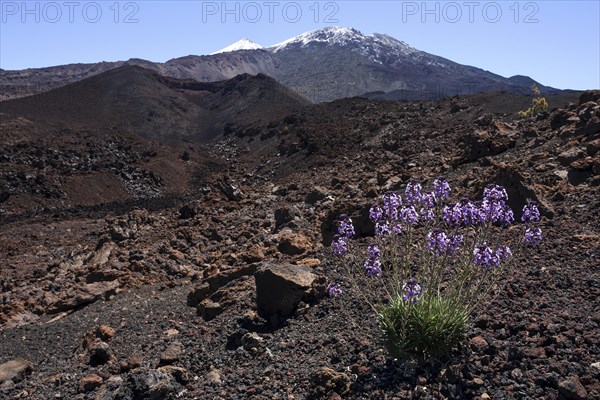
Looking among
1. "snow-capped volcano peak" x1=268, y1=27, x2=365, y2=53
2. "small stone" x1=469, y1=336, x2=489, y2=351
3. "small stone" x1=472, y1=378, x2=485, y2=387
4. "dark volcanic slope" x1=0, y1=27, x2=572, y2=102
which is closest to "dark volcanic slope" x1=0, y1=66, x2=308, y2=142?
"dark volcanic slope" x1=0, y1=27, x2=572, y2=102

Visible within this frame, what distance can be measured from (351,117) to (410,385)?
96.4 ft

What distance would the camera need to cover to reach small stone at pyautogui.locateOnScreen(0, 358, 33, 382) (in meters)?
6.37

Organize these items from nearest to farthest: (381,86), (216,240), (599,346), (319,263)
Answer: (599,346), (319,263), (216,240), (381,86)

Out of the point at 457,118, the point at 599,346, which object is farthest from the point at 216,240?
the point at 457,118

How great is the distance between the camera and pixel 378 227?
4.58 metres

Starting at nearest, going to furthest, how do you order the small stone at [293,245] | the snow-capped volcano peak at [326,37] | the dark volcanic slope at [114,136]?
the small stone at [293,245]
the dark volcanic slope at [114,136]
the snow-capped volcano peak at [326,37]

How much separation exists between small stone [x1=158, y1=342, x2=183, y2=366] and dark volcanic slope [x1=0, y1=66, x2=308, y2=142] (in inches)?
1377

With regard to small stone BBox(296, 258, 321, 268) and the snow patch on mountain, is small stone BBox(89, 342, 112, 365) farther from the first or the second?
the snow patch on mountain

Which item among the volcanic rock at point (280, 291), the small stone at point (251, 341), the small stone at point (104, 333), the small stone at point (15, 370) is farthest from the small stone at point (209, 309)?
the small stone at point (15, 370)

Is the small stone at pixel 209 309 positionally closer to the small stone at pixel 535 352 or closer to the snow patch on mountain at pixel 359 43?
the small stone at pixel 535 352

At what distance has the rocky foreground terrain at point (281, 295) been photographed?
4.17 meters

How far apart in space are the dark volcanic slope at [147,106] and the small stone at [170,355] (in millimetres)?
34967

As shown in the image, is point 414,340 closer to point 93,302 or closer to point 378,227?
point 378,227

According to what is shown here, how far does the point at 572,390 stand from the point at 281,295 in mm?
3444
